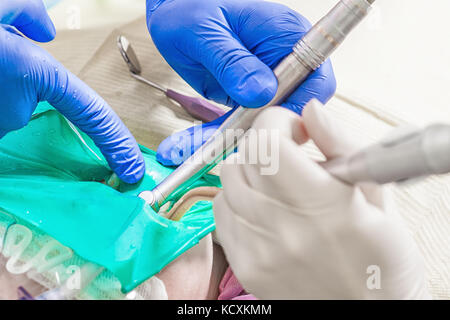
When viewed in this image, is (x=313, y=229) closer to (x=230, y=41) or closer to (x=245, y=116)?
(x=245, y=116)

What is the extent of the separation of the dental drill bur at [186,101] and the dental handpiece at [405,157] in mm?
647

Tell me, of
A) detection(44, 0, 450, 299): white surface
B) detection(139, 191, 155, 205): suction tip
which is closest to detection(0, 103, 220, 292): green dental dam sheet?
detection(139, 191, 155, 205): suction tip

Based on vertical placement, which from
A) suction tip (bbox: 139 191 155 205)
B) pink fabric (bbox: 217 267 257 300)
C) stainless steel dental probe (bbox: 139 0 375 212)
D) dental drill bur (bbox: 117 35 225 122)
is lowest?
pink fabric (bbox: 217 267 257 300)

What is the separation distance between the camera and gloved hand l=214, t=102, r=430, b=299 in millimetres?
402

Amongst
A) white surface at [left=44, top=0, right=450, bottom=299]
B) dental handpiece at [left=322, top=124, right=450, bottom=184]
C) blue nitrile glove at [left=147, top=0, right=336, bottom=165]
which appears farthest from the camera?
white surface at [left=44, top=0, right=450, bottom=299]

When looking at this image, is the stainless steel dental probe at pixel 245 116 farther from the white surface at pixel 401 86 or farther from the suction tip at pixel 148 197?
the white surface at pixel 401 86

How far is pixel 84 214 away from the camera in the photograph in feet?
2.14

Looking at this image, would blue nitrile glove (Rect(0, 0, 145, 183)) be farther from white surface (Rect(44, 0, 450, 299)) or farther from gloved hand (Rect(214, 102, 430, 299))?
gloved hand (Rect(214, 102, 430, 299))

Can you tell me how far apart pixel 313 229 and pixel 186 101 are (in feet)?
2.19

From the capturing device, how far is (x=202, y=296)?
2.25ft

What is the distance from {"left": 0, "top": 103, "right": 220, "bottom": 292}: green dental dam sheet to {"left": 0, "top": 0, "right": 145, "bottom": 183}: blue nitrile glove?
0.06m

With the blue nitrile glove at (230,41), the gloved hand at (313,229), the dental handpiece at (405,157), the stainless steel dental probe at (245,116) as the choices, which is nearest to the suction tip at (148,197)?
the stainless steel dental probe at (245,116)

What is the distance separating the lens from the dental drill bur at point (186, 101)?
999 millimetres
